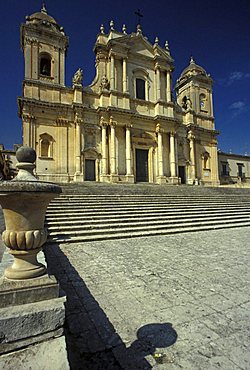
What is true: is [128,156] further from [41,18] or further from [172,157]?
[41,18]

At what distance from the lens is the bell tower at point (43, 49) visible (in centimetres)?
2091

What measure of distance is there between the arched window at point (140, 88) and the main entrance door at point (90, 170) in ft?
31.4

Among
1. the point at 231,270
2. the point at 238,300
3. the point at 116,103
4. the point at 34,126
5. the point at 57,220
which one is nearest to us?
the point at 238,300

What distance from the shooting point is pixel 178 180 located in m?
25.3

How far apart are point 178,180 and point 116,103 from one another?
35.4 ft

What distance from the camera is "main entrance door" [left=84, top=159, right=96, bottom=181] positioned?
2172 cm

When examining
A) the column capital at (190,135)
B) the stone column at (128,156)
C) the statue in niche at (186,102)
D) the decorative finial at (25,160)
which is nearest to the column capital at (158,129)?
the stone column at (128,156)

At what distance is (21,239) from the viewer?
6.46 feet

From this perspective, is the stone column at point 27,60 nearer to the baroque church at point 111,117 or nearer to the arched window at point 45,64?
the baroque church at point 111,117

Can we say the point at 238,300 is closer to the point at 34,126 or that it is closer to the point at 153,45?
the point at 34,126

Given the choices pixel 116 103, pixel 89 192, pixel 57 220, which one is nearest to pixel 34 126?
pixel 116 103

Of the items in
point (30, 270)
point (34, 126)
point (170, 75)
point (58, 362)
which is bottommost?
A: point (58, 362)

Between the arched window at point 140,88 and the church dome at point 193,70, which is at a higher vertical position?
the church dome at point 193,70

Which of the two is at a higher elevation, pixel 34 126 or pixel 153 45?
pixel 153 45
